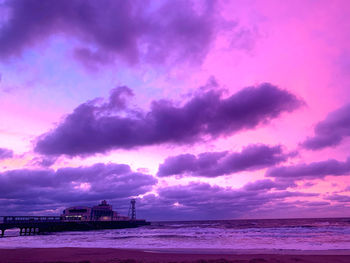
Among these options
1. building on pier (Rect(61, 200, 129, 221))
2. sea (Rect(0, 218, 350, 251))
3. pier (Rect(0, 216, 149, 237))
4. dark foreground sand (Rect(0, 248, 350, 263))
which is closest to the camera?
dark foreground sand (Rect(0, 248, 350, 263))

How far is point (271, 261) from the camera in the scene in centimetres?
1739

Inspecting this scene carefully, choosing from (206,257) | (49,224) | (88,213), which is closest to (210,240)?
(206,257)

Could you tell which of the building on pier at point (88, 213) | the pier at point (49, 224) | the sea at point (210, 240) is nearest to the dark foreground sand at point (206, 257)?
the sea at point (210, 240)

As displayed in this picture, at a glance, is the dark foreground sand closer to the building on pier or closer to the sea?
the sea

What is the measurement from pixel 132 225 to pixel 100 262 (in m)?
99.9

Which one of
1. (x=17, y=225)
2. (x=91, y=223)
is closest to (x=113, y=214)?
(x=91, y=223)

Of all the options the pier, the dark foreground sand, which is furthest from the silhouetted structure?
the dark foreground sand

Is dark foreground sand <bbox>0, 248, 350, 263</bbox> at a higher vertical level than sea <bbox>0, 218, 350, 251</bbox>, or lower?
higher

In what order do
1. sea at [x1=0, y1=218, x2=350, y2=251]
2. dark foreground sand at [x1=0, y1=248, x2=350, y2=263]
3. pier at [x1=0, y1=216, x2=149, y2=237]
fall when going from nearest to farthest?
dark foreground sand at [x1=0, y1=248, x2=350, y2=263] < sea at [x1=0, y1=218, x2=350, y2=251] < pier at [x1=0, y1=216, x2=149, y2=237]

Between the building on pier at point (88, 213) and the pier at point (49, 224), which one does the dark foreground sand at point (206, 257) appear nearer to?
the pier at point (49, 224)

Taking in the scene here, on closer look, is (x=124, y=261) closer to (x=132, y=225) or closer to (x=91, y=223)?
(x=91, y=223)

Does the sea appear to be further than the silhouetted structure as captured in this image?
No

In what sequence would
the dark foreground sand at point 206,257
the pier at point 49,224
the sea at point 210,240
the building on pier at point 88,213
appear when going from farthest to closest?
the building on pier at point 88,213
the pier at point 49,224
the sea at point 210,240
the dark foreground sand at point 206,257

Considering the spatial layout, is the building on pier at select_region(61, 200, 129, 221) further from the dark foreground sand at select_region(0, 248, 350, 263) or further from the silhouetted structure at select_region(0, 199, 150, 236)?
the dark foreground sand at select_region(0, 248, 350, 263)
